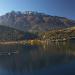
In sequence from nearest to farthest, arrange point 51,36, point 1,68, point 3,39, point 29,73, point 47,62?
point 29,73, point 1,68, point 47,62, point 3,39, point 51,36

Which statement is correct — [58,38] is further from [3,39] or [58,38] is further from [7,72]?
[7,72]

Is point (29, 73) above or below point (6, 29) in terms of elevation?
below

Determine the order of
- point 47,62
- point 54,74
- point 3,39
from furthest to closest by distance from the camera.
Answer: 1. point 3,39
2. point 47,62
3. point 54,74

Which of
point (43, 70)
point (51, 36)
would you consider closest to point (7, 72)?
point (43, 70)

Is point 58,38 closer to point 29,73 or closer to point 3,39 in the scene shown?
point 3,39

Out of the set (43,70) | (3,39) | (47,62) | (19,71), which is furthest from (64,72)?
(3,39)

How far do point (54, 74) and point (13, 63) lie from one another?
75.1 feet

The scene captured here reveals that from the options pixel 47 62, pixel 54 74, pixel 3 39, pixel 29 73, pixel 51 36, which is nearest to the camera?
Answer: pixel 54 74

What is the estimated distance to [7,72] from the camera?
55125 millimetres

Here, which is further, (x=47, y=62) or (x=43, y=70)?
(x=47, y=62)

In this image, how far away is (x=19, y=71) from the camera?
55688 millimetres

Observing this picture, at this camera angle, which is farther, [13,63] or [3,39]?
[3,39]

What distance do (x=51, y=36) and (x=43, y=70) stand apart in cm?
13735

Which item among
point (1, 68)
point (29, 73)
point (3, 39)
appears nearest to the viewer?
point (29, 73)
